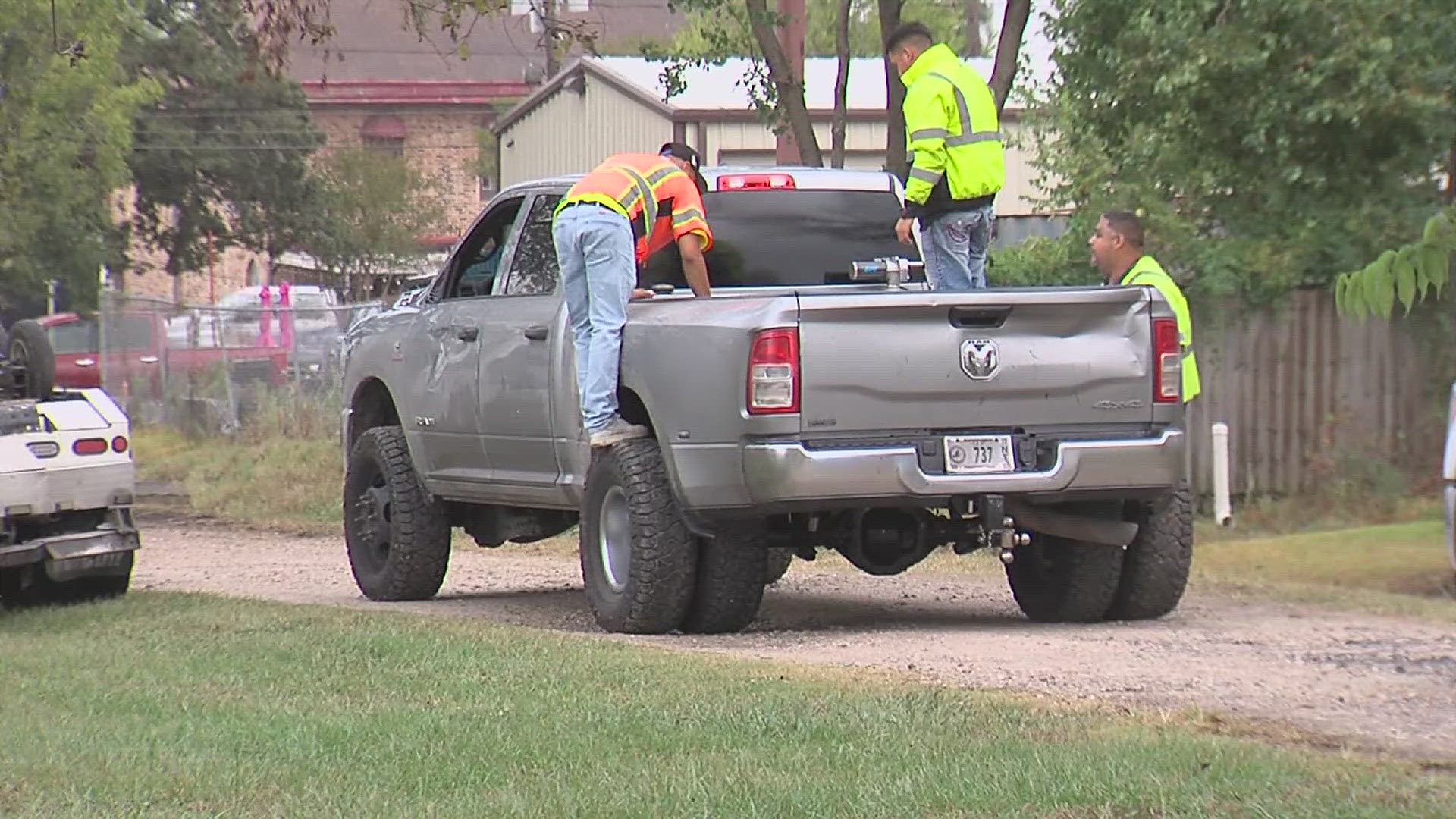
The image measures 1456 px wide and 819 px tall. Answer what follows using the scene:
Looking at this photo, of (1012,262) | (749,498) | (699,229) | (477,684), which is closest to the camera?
(477,684)

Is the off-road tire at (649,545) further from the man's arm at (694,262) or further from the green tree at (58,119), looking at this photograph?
the green tree at (58,119)

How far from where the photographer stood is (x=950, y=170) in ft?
34.7

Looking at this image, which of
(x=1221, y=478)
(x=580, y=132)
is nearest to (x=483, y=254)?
(x=1221, y=478)

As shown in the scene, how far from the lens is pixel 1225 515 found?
16109 mm

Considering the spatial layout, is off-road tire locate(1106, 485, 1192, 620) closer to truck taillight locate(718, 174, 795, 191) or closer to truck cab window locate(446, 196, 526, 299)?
truck taillight locate(718, 174, 795, 191)

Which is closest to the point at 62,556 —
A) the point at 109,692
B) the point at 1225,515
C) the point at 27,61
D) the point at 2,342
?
the point at 2,342

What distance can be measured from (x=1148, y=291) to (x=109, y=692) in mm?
4316

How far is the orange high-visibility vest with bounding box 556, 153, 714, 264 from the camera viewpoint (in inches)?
393

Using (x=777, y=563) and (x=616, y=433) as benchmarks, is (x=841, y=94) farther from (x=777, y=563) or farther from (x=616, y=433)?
(x=616, y=433)

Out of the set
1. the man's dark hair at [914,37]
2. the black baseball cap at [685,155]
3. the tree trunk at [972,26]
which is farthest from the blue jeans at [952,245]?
the tree trunk at [972,26]

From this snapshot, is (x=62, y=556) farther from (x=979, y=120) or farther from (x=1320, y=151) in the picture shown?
(x=1320, y=151)

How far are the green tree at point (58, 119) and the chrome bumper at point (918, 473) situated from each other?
1505 cm

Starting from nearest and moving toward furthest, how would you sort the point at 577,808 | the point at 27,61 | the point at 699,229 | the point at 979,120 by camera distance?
the point at 577,808
the point at 699,229
the point at 979,120
the point at 27,61

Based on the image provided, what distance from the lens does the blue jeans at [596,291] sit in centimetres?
959
